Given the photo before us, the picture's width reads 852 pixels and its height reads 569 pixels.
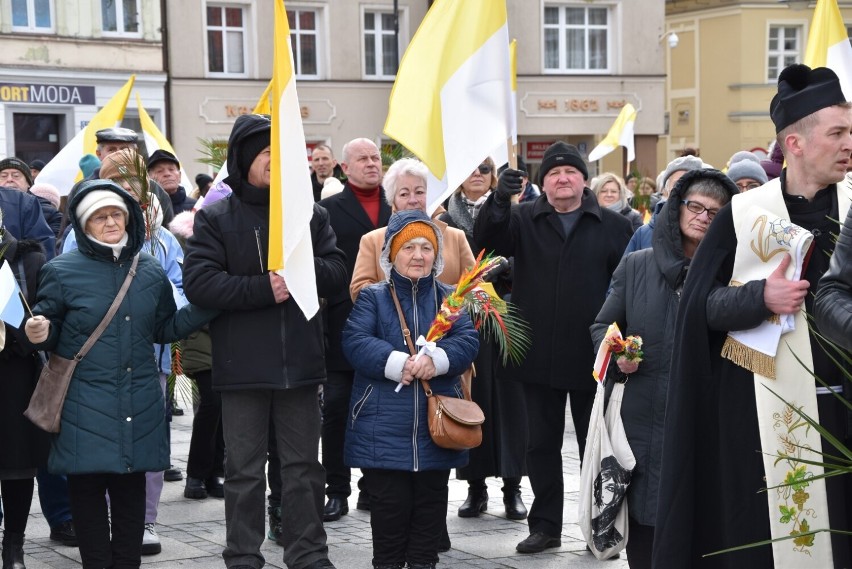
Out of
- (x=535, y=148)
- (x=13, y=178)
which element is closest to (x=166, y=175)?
(x=13, y=178)

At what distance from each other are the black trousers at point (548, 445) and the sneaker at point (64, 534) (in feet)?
7.69

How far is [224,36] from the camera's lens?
106ft

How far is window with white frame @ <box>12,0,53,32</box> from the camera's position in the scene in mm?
29125

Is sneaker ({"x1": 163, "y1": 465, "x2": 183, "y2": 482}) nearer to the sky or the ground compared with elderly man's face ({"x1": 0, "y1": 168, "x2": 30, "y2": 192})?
nearer to the ground

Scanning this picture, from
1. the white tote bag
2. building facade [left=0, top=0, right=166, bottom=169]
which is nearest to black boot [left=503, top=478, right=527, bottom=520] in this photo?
the white tote bag

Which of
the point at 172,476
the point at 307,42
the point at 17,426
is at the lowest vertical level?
the point at 172,476

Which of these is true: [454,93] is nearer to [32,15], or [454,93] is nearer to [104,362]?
[104,362]

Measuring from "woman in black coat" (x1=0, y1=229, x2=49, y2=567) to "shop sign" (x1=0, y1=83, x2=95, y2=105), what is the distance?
23412 millimetres

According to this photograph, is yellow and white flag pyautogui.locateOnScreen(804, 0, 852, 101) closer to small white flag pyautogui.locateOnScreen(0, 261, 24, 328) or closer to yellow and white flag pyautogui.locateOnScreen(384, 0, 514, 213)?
yellow and white flag pyautogui.locateOnScreen(384, 0, 514, 213)

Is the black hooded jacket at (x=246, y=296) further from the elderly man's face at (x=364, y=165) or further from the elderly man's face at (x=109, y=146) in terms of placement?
the elderly man's face at (x=109, y=146)

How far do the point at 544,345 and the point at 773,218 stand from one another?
8.67ft

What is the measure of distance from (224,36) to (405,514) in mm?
27117

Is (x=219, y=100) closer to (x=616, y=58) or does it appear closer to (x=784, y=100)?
(x=616, y=58)

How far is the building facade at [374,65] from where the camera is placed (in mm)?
32000
